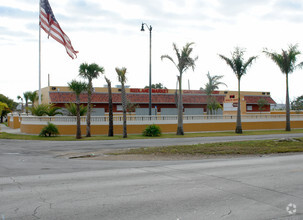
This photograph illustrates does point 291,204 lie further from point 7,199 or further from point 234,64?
point 234,64

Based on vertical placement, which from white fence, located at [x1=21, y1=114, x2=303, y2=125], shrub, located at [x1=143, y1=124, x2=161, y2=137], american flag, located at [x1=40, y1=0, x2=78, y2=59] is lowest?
shrub, located at [x1=143, y1=124, x2=161, y2=137]

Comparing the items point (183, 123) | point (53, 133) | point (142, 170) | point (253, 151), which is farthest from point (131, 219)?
point (183, 123)

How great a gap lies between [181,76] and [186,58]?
175 cm

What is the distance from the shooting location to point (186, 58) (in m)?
29.5

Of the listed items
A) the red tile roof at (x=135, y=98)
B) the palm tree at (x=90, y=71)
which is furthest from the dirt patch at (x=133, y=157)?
the red tile roof at (x=135, y=98)

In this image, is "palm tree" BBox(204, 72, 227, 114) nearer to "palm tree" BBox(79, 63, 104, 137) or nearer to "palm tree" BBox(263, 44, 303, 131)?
"palm tree" BBox(263, 44, 303, 131)

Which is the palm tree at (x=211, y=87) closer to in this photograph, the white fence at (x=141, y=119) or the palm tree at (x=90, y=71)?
the white fence at (x=141, y=119)

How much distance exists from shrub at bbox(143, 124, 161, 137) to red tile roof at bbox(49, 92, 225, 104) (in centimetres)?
1626

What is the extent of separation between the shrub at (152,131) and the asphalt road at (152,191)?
53.1ft

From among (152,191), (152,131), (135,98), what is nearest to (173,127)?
(152,131)

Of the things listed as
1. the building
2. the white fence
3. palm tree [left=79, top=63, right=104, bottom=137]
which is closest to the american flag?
palm tree [left=79, top=63, right=104, bottom=137]

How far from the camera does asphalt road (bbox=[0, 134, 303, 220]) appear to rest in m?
6.49

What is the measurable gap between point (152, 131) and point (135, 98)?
1911cm

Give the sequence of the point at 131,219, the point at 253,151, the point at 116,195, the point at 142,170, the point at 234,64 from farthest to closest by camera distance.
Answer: the point at 234,64, the point at 253,151, the point at 142,170, the point at 116,195, the point at 131,219
